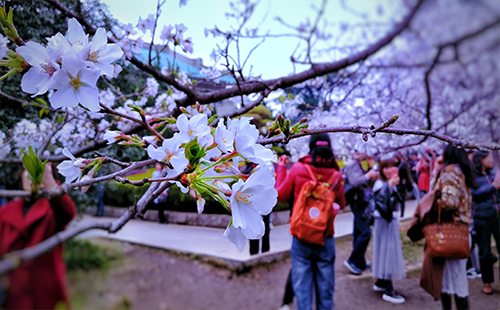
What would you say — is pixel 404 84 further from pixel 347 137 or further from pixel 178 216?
pixel 178 216

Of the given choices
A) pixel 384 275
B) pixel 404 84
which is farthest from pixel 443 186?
pixel 384 275

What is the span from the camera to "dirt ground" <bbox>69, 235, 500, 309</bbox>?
2.19 m

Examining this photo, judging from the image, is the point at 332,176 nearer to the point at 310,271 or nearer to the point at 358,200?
the point at 310,271

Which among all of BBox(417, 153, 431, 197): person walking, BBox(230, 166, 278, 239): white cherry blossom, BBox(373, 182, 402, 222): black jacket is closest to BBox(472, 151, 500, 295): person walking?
BBox(417, 153, 431, 197): person walking

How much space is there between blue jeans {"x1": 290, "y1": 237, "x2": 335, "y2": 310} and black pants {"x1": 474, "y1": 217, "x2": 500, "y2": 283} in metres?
1.73

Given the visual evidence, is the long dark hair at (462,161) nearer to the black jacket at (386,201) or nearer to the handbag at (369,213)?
the black jacket at (386,201)

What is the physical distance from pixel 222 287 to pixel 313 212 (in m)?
1.32

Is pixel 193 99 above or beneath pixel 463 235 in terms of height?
above

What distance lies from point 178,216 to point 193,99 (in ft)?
10.5

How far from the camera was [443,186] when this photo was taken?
5.44ft

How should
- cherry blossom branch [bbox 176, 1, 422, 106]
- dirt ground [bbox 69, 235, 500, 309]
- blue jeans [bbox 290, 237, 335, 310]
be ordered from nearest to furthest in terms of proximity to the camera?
cherry blossom branch [bbox 176, 1, 422, 106] < blue jeans [bbox 290, 237, 335, 310] < dirt ground [bbox 69, 235, 500, 309]

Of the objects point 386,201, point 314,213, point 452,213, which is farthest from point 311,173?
point 386,201

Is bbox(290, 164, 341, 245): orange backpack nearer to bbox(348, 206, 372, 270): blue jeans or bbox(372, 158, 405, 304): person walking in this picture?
bbox(372, 158, 405, 304): person walking

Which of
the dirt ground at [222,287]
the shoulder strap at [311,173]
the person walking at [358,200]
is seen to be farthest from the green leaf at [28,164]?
the person walking at [358,200]
